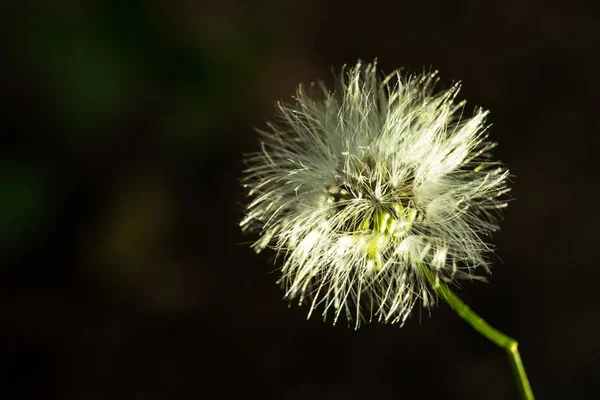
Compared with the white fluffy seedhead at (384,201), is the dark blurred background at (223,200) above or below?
above

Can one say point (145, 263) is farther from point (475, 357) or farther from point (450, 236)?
point (450, 236)

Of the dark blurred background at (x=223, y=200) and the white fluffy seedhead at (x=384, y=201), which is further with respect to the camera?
the dark blurred background at (x=223, y=200)

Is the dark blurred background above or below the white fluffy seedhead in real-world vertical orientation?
above

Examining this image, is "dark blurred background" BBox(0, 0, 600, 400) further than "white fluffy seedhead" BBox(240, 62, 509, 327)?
Yes

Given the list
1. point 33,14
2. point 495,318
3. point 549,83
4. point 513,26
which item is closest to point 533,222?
point 495,318
